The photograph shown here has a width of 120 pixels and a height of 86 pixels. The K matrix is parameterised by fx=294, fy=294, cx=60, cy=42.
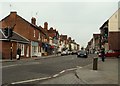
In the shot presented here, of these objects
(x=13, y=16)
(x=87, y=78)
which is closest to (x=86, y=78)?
(x=87, y=78)

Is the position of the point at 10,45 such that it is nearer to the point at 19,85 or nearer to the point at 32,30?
the point at 32,30

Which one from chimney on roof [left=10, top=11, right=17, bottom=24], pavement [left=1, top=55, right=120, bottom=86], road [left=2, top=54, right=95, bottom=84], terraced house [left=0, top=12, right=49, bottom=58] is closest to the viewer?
pavement [left=1, top=55, right=120, bottom=86]

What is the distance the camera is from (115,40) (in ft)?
223

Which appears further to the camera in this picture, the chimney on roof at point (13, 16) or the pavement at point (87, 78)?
the chimney on roof at point (13, 16)

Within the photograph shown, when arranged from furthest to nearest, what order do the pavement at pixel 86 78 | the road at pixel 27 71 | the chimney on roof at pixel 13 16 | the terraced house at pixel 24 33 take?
the chimney on roof at pixel 13 16 → the terraced house at pixel 24 33 → the road at pixel 27 71 → the pavement at pixel 86 78

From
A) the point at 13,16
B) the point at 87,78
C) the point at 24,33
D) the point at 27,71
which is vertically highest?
the point at 13,16

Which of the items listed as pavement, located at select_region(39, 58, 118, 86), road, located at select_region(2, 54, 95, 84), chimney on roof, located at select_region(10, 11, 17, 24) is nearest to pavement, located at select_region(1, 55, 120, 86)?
pavement, located at select_region(39, 58, 118, 86)

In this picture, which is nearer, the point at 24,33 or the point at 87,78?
the point at 87,78

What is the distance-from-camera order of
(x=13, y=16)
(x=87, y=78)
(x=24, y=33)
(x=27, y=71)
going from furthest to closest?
(x=13, y=16) < (x=24, y=33) < (x=27, y=71) < (x=87, y=78)

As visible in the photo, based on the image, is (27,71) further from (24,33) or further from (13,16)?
(13,16)

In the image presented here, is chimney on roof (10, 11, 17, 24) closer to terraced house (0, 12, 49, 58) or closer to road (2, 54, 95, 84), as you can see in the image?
terraced house (0, 12, 49, 58)

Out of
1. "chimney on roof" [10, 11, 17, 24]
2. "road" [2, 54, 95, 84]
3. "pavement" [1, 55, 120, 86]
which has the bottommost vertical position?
"pavement" [1, 55, 120, 86]

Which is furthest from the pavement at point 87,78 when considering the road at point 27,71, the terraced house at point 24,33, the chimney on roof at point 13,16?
the chimney on roof at point 13,16

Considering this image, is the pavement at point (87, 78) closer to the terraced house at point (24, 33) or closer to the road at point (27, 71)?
the road at point (27, 71)
